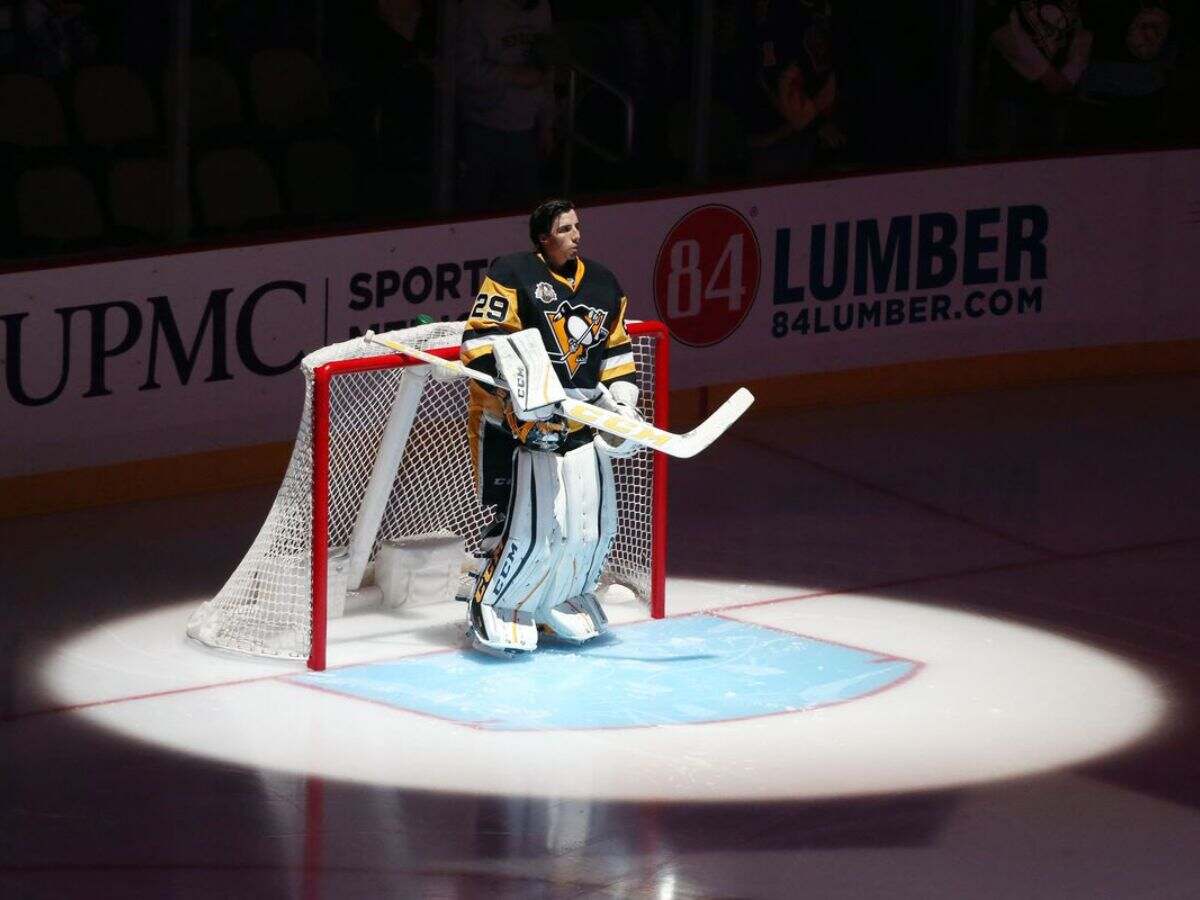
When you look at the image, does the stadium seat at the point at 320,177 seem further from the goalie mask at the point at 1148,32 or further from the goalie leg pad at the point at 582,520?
the goalie mask at the point at 1148,32

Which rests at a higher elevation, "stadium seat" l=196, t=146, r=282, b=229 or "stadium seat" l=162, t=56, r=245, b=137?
"stadium seat" l=162, t=56, r=245, b=137

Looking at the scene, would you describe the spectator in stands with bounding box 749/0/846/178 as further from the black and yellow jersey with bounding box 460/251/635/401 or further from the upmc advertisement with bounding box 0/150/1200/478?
the black and yellow jersey with bounding box 460/251/635/401

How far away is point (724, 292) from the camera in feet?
40.3

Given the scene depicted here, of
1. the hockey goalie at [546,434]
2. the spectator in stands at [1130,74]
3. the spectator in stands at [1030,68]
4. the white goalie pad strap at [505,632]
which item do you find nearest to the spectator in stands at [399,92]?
the hockey goalie at [546,434]

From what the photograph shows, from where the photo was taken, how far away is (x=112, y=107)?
10.5 m

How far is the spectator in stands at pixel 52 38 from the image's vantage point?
10250 mm

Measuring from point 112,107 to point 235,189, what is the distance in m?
0.68

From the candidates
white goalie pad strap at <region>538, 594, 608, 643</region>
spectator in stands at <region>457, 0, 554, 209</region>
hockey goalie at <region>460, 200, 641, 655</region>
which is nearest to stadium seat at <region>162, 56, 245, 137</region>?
spectator in stands at <region>457, 0, 554, 209</region>

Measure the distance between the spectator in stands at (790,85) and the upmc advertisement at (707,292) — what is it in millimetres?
263

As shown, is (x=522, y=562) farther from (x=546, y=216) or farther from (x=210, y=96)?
(x=210, y=96)

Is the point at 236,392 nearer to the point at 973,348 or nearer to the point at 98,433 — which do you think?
the point at 98,433

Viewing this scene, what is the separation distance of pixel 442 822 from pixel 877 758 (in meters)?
1.42

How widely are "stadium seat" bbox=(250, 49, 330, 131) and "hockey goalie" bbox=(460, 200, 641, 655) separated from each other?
8.73ft

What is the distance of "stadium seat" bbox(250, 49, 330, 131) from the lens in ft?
35.9
